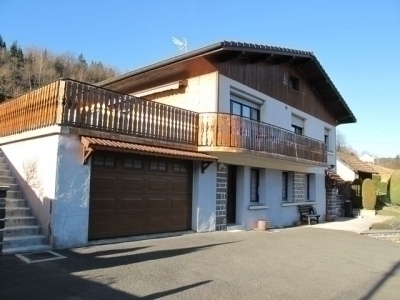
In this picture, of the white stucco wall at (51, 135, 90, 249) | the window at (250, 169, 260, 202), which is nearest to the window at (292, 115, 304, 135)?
the window at (250, 169, 260, 202)

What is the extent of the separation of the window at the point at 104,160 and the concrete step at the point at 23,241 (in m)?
2.34

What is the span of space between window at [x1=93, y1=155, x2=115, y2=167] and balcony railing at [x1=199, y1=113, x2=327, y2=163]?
12.1 ft

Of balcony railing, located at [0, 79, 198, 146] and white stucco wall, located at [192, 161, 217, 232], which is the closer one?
balcony railing, located at [0, 79, 198, 146]

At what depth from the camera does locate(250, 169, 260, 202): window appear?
15.8 meters

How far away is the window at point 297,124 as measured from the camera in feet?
63.8

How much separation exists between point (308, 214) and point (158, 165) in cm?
1090

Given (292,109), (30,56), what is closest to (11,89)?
(30,56)

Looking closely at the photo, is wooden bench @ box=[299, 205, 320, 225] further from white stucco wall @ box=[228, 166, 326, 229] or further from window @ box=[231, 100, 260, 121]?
window @ box=[231, 100, 260, 121]

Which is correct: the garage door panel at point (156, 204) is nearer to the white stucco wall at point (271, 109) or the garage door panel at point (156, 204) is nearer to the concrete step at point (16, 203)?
the concrete step at point (16, 203)

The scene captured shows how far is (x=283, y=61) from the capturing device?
1748 cm

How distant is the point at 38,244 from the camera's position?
8.24 m

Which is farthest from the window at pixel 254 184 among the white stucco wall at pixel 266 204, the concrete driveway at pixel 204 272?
the concrete driveway at pixel 204 272

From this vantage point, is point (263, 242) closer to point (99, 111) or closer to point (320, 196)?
point (99, 111)

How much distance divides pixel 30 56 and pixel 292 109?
4580cm
